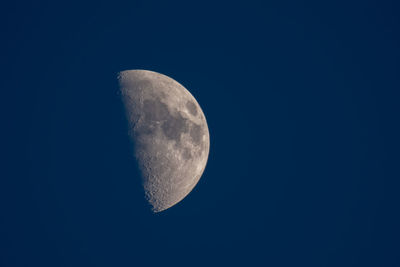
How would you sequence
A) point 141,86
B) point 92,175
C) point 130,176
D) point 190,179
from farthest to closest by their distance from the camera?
point 190,179, point 141,86, point 130,176, point 92,175

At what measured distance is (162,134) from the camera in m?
12.0

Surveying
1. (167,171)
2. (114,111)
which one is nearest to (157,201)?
(167,171)

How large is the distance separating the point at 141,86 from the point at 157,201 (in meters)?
4.41

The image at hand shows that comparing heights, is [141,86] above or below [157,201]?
above

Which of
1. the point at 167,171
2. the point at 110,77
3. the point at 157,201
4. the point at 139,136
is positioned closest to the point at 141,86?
the point at 110,77

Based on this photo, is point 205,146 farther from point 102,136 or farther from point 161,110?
point 102,136

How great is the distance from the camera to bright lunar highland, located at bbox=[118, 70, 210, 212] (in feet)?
39.1

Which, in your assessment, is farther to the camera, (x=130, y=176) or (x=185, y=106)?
(x=185, y=106)

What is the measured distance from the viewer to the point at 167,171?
12.5 meters

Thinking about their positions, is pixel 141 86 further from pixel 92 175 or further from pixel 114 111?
pixel 92 175

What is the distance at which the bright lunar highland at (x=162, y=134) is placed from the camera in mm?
11914

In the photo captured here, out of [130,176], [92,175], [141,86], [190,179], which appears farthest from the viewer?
[190,179]

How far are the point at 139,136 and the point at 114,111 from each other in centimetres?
125

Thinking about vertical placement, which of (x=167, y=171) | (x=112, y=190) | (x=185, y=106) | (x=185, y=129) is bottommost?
(x=112, y=190)
